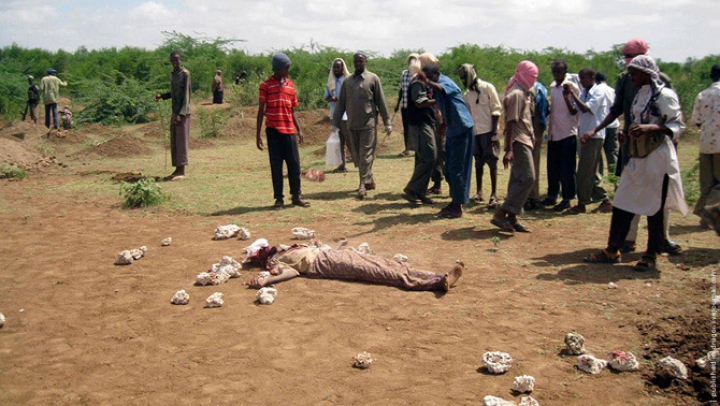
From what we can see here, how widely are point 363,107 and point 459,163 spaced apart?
2193mm

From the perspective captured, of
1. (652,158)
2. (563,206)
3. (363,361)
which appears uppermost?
(652,158)

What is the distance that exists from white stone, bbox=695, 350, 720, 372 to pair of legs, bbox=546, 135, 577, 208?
449 centimetres

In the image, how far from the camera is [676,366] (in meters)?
4.05

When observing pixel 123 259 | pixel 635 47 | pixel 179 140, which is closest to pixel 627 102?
pixel 635 47

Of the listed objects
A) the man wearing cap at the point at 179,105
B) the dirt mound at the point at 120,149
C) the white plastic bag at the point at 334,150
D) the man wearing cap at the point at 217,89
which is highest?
the man wearing cap at the point at 217,89

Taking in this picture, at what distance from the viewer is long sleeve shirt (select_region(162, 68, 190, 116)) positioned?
11.0 meters

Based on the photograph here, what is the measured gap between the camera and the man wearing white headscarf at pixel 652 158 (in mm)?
5723

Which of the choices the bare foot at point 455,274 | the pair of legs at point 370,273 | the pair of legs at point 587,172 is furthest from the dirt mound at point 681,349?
the pair of legs at point 587,172

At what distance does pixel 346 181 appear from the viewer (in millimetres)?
11266

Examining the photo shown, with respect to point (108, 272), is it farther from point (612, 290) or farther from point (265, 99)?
point (612, 290)

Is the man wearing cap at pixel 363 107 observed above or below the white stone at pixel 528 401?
above

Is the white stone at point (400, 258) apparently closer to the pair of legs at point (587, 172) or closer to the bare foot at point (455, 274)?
the bare foot at point (455, 274)

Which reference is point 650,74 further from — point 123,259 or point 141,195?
point 141,195

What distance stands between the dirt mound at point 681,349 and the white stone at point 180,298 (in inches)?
137
